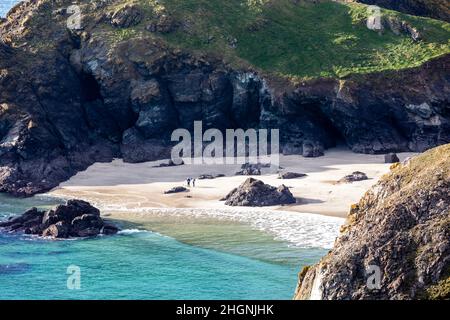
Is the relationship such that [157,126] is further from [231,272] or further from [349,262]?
[349,262]

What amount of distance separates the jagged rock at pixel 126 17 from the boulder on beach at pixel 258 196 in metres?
33.3

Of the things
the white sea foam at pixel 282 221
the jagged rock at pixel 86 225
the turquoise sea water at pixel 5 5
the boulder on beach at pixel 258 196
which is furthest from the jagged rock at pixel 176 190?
the turquoise sea water at pixel 5 5

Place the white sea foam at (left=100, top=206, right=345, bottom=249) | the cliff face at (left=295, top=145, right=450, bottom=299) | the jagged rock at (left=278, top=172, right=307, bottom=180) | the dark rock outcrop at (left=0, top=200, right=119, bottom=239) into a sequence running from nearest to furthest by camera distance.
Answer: the cliff face at (left=295, top=145, right=450, bottom=299)
the white sea foam at (left=100, top=206, right=345, bottom=249)
the dark rock outcrop at (left=0, top=200, right=119, bottom=239)
the jagged rock at (left=278, top=172, right=307, bottom=180)

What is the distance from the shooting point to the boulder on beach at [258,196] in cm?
4872

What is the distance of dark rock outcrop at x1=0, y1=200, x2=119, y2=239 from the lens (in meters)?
41.8

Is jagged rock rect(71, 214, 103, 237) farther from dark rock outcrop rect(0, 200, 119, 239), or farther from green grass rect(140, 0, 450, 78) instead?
green grass rect(140, 0, 450, 78)

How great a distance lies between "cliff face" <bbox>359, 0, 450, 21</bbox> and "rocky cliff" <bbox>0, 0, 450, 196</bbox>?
53.0ft

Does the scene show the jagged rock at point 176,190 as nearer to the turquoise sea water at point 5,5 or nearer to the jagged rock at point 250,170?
the jagged rock at point 250,170

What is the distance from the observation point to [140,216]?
156 ft

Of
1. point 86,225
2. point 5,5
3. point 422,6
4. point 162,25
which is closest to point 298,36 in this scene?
point 162,25

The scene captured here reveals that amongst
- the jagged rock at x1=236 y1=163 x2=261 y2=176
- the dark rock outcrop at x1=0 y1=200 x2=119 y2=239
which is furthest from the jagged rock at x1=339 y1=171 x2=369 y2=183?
the dark rock outcrop at x1=0 y1=200 x2=119 y2=239

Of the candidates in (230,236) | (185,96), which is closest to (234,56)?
(185,96)

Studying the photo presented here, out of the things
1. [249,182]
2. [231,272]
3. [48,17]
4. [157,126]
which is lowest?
[231,272]

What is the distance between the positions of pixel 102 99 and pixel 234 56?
52.5 ft
